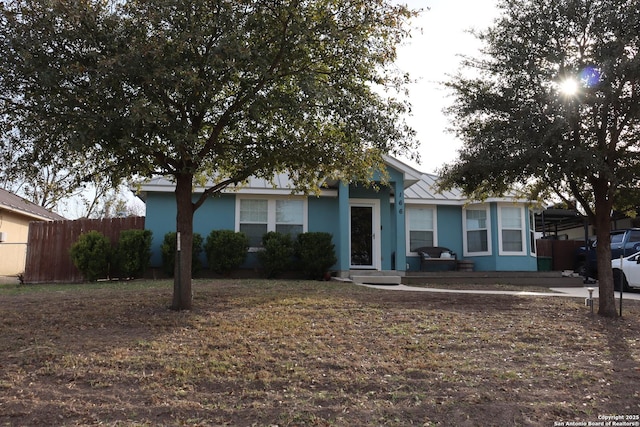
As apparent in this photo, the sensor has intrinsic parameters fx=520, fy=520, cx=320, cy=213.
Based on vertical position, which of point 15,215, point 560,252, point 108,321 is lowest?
point 108,321

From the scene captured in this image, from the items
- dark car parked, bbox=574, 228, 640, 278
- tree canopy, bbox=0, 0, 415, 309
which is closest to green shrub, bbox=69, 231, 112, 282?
tree canopy, bbox=0, 0, 415, 309

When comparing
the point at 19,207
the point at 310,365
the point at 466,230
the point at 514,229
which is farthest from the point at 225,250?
the point at 19,207

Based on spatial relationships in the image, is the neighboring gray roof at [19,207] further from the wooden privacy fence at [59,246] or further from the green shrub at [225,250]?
the green shrub at [225,250]

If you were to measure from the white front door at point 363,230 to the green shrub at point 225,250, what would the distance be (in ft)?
11.0

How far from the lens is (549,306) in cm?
902

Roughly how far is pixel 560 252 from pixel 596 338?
13.5m

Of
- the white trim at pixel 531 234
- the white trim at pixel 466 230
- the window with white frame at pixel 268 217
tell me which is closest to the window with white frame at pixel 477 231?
the white trim at pixel 466 230

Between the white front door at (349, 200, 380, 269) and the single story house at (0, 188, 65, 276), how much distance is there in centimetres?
1177

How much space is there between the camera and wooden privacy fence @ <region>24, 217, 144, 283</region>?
14531 millimetres

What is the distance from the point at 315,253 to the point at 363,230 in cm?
208

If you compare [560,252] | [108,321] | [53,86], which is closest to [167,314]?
[108,321]

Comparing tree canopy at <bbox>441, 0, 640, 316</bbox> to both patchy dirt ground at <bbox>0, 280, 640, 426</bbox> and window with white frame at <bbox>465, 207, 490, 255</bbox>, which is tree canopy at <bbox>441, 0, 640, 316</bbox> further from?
window with white frame at <bbox>465, 207, 490, 255</bbox>

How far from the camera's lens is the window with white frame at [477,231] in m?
16.9

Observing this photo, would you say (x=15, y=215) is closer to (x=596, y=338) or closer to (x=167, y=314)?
(x=167, y=314)
